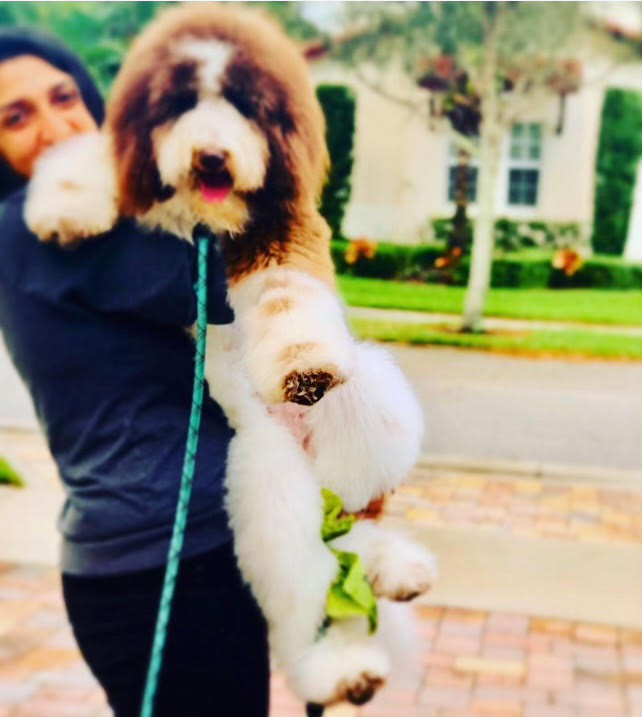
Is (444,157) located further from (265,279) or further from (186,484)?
(186,484)

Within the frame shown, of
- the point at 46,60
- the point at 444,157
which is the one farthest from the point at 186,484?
the point at 444,157

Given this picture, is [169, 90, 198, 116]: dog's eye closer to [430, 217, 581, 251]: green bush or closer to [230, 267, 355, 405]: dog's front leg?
[230, 267, 355, 405]: dog's front leg

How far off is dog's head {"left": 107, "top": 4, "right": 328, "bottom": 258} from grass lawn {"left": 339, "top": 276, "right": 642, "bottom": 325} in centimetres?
125

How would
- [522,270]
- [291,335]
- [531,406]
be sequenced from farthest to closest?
[531,406] → [522,270] → [291,335]

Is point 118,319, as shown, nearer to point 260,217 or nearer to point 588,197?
point 260,217

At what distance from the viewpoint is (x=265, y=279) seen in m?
1.09

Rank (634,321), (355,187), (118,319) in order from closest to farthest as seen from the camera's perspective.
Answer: (118,319), (355,187), (634,321)

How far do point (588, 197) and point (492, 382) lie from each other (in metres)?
0.64

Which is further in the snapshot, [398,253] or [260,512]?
[398,253]

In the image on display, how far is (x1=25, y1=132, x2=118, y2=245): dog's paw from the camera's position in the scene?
1.03 metres

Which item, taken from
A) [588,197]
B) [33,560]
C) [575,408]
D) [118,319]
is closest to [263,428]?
[118,319]

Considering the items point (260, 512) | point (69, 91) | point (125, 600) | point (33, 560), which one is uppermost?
point (69, 91)

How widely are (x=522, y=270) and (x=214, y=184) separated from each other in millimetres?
1592

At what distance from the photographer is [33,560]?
2943 millimetres
